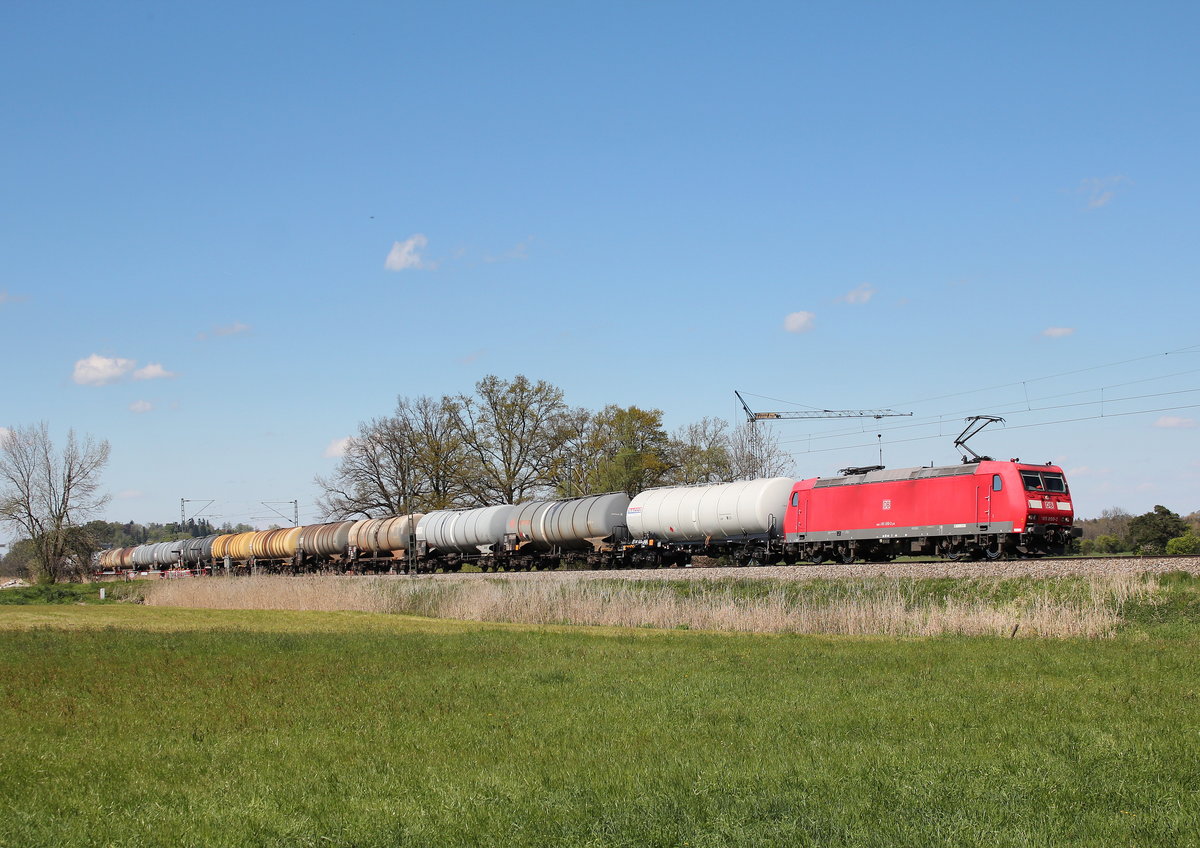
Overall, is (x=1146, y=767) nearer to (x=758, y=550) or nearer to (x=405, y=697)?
(x=405, y=697)

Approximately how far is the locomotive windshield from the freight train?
0.05 m

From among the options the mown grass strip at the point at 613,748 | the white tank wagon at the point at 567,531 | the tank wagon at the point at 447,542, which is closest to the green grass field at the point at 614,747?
the mown grass strip at the point at 613,748

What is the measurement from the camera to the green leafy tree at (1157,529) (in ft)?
195

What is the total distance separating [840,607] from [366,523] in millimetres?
45424

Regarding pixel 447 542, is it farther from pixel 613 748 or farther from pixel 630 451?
pixel 613 748

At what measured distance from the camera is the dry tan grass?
21641mm

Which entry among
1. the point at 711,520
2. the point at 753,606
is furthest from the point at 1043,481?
the point at 711,520

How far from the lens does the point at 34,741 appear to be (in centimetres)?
1112

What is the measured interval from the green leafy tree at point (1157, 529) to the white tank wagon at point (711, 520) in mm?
28481

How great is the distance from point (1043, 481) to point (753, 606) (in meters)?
13.0

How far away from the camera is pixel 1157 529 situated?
60.5 meters

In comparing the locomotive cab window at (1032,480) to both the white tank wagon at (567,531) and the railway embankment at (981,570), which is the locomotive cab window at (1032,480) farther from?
the white tank wagon at (567,531)

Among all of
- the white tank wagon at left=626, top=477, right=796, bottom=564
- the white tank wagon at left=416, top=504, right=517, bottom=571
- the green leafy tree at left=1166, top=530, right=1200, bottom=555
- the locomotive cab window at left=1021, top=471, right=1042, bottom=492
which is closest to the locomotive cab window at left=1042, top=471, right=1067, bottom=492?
the locomotive cab window at left=1021, top=471, right=1042, bottom=492

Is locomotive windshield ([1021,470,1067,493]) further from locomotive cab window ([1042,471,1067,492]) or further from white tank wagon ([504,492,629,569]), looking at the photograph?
white tank wagon ([504,492,629,569])
